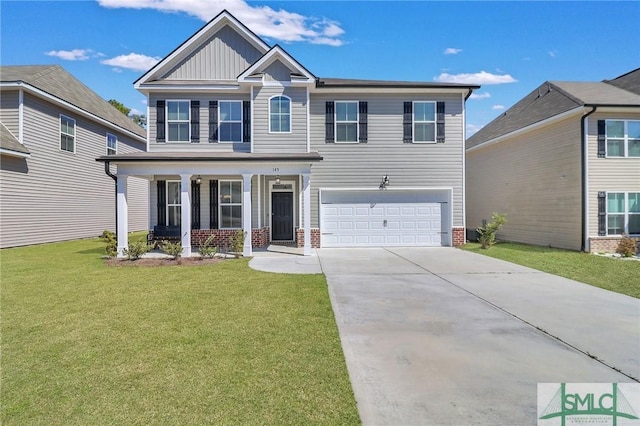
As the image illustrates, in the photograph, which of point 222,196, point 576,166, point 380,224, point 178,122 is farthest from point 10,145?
point 576,166

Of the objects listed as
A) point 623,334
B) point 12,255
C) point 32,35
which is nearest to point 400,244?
point 623,334

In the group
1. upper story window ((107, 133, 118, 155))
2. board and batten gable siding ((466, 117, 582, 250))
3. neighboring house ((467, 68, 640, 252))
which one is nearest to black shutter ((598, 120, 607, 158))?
neighboring house ((467, 68, 640, 252))

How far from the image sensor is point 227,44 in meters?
14.3

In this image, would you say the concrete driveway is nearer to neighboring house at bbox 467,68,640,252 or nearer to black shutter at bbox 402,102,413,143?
neighboring house at bbox 467,68,640,252

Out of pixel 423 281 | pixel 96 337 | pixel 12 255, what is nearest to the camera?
pixel 96 337

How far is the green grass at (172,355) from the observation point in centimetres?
290

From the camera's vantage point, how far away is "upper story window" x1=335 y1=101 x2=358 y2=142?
14.0 meters

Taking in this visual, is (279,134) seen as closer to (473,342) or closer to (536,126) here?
(536,126)

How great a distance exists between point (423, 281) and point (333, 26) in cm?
1175

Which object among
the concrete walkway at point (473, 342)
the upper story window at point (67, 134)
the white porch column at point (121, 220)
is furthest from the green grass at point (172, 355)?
the upper story window at point (67, 134)

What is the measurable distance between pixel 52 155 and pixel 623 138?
76.5 feet

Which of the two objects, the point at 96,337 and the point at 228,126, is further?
the point at 228,126

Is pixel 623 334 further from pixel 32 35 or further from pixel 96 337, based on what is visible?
pixel 32 35

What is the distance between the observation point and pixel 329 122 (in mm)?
13953
